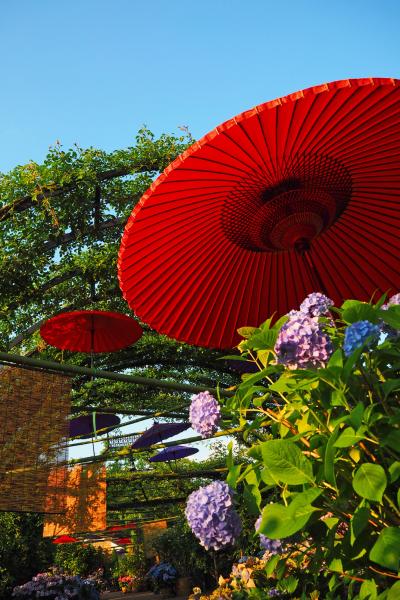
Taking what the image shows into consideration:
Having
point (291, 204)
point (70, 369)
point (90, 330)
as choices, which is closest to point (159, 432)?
point (90, 330)

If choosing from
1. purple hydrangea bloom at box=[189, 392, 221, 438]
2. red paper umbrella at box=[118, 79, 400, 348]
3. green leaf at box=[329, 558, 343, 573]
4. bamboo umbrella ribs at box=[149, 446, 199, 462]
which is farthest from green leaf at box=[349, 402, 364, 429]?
bamboo umbrella ribs at box=[149, 446, 199, 462]

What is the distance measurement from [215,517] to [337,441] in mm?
677

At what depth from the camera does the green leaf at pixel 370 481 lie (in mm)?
942

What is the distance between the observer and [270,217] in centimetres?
265

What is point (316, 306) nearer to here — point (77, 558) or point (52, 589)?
point (52, 589)

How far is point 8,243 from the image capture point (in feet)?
25.4

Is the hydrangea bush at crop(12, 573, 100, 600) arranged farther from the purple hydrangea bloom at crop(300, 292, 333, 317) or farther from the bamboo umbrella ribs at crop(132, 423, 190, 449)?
the purple hydrangea bloom at crop(300, 292, 333, 317)

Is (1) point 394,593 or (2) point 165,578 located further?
(2) point 165,578

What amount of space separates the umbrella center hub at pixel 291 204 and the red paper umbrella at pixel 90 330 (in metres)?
3.11

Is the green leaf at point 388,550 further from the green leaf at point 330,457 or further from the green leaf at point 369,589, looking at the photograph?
the green leaf at point 369,589

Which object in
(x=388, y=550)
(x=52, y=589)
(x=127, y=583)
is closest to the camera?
(x=388, y=550)

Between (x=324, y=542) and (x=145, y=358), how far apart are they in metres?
10.4

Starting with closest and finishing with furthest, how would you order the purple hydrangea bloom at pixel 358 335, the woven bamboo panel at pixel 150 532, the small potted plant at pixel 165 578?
the purple hydrangea bloom at pixel 358 335
the small potted plant at pixel 165 578
the woven bamboo panel at pixel 150 532

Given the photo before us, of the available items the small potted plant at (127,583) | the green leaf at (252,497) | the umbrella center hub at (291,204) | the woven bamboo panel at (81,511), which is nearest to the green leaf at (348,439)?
the green leaf at (252,497)
